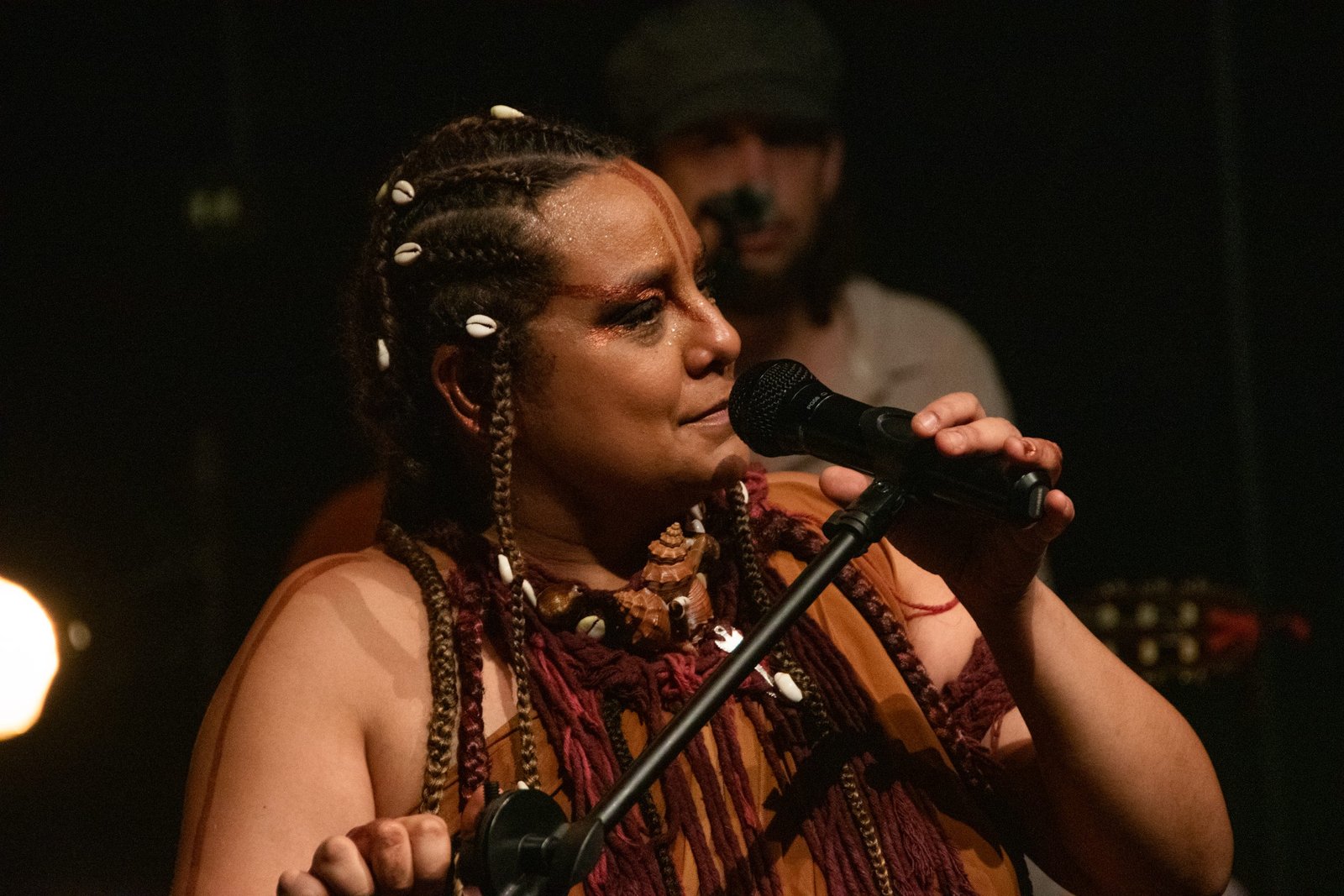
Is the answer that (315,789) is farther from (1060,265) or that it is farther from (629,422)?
(1060,265)

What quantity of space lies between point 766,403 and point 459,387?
463mm

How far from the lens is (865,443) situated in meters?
1.31

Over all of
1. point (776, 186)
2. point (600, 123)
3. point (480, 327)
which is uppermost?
point (600, 123)

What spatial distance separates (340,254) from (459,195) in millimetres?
1144

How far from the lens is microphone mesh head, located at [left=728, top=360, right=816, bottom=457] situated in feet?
4.64

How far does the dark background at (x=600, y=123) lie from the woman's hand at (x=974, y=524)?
4.38ft

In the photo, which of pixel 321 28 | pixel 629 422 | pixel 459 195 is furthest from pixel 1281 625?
pixel 321 28

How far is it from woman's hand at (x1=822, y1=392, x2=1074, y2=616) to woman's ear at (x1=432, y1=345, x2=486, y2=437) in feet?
1.56

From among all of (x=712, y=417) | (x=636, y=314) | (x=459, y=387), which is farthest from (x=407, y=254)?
(x=712, y=417)

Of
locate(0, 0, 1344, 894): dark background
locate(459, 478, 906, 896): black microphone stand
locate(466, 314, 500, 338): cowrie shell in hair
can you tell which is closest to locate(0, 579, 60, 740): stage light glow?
locate(0, 0, 1344, 894): dark background

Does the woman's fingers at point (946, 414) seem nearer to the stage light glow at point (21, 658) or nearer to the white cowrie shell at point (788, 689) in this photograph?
the white cowrie shell at point (788, 689)

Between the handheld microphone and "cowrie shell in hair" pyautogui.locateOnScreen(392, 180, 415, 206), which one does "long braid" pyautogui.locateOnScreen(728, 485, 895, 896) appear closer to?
the handheld microphone

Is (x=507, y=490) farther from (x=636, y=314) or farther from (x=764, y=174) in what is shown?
(x=764, y=174)

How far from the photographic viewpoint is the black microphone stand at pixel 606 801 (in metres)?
1.15
